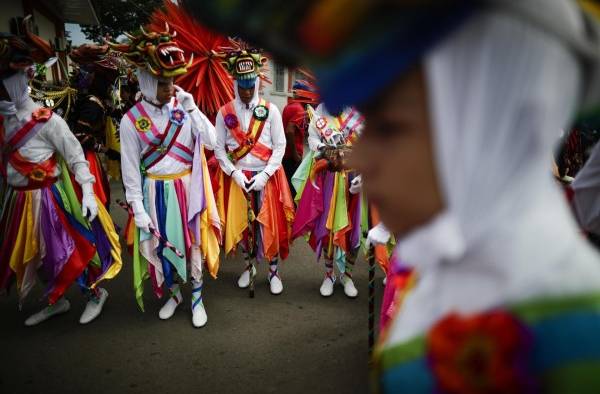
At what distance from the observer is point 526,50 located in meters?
0.53

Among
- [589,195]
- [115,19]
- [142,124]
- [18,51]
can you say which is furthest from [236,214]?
[115,19]

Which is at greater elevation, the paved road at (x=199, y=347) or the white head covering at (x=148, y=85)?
the white head covering at (x=148, y=85)

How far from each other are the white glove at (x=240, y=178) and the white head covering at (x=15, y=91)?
1653 mm

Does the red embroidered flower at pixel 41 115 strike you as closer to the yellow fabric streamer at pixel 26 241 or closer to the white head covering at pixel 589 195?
the yellow fabric streamer at pixel 26 241

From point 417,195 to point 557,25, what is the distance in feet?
0.92

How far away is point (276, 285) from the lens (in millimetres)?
3947

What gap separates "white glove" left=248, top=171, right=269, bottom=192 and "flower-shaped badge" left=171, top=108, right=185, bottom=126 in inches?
32.8

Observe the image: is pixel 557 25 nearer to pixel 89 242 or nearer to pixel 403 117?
pixel 403 117

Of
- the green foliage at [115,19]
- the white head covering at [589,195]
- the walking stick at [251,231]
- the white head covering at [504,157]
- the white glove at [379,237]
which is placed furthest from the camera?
the green foliage at [115,19]

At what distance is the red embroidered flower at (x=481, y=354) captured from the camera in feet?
1.87

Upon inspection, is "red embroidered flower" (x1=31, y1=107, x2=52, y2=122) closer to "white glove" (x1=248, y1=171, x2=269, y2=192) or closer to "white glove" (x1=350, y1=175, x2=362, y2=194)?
"white glove" (x1=248, y1=171, x2=269, y2=192)

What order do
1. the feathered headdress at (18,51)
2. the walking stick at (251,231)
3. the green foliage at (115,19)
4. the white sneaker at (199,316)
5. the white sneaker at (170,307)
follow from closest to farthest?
the feathered headdress at (18,51) → the white sneaker at (199,316) → the white sneaker at (170,307) → the walking stick at (251,231) → the green foliage at (115,19)

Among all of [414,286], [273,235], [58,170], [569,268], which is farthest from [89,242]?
[569,268]

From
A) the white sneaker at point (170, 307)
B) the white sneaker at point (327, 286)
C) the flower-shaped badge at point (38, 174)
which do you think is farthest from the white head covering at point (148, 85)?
the white sneaker at point (327, 286)
